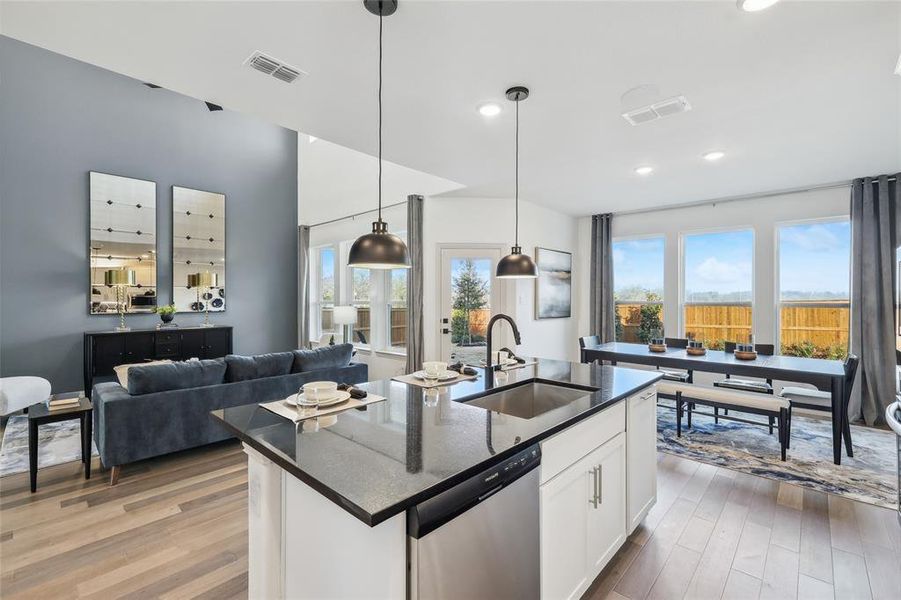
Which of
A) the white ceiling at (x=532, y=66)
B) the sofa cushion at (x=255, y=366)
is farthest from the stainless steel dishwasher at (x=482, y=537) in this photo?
the sofa cushion at (x=255, y=366)

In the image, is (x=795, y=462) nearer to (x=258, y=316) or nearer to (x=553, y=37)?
(x=553, y=37)

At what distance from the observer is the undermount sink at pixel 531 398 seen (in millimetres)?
2162

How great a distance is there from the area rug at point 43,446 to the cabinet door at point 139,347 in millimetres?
1076

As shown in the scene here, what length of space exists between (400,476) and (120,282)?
19.5ft

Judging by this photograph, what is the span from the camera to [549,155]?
3623mm

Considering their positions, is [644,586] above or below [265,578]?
below

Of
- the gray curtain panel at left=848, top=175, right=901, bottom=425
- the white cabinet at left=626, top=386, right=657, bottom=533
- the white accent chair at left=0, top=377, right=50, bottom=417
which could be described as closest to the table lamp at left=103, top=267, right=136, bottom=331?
the white accent chair at left=0, top=377, right=50, bottom=417

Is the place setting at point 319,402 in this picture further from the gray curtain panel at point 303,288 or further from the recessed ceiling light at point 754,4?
the gray curtain panel at point 303,288

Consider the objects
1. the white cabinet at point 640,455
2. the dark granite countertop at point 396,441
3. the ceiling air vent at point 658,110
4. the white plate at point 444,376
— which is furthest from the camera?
the ceiling air vent at point 658,110

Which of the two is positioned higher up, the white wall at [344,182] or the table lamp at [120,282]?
the white wall at [344,182]

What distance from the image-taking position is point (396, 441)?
1354 millimetres

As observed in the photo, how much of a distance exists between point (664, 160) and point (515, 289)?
7.33 feet

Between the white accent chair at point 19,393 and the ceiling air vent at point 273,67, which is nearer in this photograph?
the ceiling air vent at point 273,67

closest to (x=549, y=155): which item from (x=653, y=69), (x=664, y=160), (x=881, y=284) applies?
(x=664, y=160)
